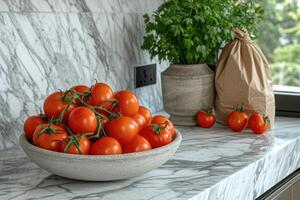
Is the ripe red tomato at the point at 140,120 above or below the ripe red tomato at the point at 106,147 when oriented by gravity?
above

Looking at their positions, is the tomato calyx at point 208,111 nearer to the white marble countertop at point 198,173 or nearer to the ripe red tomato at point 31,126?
the white marble countertop at point 198,173

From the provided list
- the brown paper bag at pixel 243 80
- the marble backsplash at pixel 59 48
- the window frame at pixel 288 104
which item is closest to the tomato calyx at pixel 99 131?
the marble backsplash at pixel 59 48

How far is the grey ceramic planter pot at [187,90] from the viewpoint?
1.69 meters

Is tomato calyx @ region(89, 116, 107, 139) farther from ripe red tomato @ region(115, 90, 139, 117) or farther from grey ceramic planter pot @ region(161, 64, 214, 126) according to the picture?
grey ceramic planter pot @ region(161, 64, 214, 126)

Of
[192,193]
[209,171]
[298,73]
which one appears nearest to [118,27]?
[209,171]

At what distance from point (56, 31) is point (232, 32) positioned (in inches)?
23.7

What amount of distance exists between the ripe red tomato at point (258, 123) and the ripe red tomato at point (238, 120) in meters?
0.02

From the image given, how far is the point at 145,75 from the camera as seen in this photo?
6.20 ft

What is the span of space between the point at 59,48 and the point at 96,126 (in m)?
0.49

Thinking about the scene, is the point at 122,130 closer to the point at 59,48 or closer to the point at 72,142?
the point at 72,142

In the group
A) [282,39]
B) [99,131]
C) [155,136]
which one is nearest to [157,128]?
[155,136]

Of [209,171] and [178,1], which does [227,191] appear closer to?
[209,171]

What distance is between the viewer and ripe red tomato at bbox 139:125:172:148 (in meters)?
1.10

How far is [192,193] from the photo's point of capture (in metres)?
1.04
